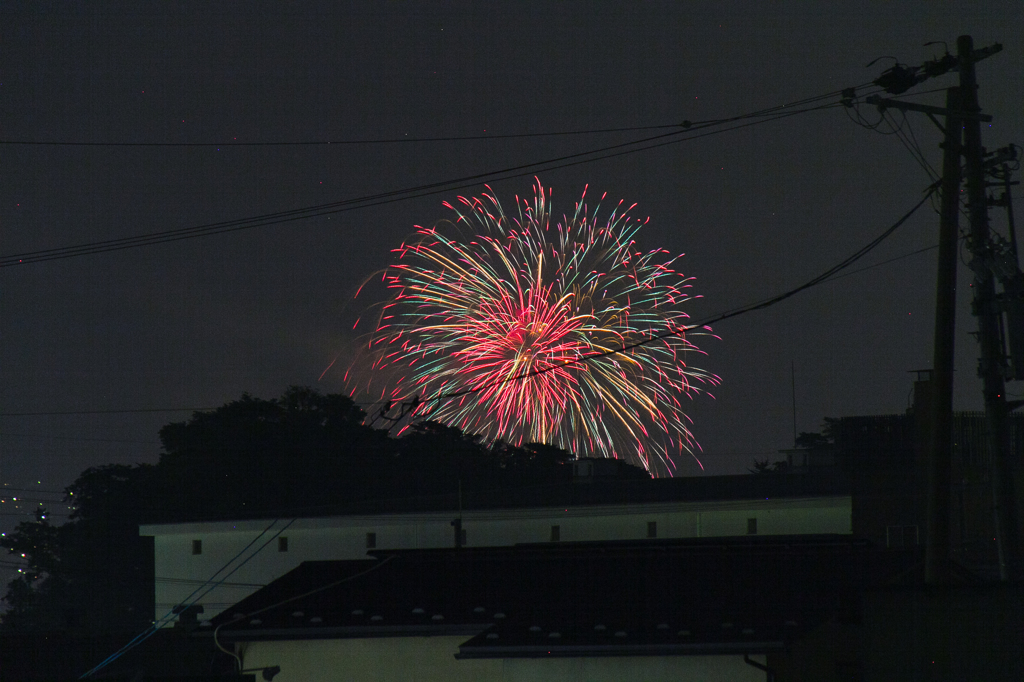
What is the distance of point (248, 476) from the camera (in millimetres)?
66812

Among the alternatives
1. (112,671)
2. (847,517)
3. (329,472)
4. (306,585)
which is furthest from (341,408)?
(306,585)

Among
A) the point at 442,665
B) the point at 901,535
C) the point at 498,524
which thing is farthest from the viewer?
the point at 498,524

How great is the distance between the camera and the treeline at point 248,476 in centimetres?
6569

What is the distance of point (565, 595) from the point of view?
52.1 ft

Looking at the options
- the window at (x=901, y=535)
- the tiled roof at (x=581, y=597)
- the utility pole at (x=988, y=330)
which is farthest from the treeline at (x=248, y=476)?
the utility pole at (x=988, y=330)

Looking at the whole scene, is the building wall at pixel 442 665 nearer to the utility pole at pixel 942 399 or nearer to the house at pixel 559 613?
the house at pixel 559 613

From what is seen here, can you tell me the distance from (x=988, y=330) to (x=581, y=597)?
6963 mm

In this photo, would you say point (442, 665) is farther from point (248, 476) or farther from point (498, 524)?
point (248, 476)

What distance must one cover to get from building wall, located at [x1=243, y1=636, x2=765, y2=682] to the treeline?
48.1m

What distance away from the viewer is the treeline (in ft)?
216

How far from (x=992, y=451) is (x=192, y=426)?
62.8 meters

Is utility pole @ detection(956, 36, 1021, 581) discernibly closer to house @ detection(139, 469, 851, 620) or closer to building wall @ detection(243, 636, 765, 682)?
building wall @ detection(243, 636, 765, 682)

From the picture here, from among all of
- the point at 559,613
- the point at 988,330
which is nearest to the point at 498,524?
the point at 559,613

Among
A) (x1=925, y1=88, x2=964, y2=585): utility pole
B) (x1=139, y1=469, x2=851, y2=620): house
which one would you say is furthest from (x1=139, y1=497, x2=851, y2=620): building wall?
(x1=925, y1=88, x2=964, y2=585): utility pole
